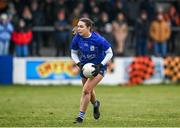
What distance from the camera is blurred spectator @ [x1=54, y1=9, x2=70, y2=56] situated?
27125 millimetres

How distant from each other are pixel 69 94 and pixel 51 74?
4.74m

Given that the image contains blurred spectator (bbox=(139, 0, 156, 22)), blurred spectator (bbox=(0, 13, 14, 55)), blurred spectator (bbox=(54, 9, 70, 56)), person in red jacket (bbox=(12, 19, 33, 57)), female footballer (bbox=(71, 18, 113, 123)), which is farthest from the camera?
blurred spectator (bbox=(139, 0, 156, 22))

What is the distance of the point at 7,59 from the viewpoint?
26.4m

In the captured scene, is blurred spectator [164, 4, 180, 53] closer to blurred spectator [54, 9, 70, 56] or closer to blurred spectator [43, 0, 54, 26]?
blurred spectator [54, 9, 70, 56]

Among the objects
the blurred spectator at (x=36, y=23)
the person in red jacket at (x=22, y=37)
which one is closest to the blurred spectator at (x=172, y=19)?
the blurred spectator at (x=36, y=23)

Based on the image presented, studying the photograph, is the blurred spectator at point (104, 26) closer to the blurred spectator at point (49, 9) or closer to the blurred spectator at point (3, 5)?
the blurred spectator at point (49, 9)

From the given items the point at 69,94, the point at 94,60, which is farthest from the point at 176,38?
the point at 94,60

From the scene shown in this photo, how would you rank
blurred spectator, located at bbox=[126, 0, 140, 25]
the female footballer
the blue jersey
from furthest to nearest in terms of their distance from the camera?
blurred spectator, located at bbox=[126, 0, 140, 25] < the blue jersey < the female footballer

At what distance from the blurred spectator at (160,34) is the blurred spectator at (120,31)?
1.26 meters

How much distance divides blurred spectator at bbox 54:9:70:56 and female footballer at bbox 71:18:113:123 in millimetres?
12921

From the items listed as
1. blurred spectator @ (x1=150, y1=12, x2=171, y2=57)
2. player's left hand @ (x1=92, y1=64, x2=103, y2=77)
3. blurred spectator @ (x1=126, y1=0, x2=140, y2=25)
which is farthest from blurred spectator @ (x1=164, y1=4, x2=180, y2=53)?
player's left hand @ (x1=92, y1=64, x2=103, y2=77)

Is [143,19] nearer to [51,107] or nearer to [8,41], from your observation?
[8,41]

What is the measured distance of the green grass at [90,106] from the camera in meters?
13.7

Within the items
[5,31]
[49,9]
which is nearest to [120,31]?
[49,9]
